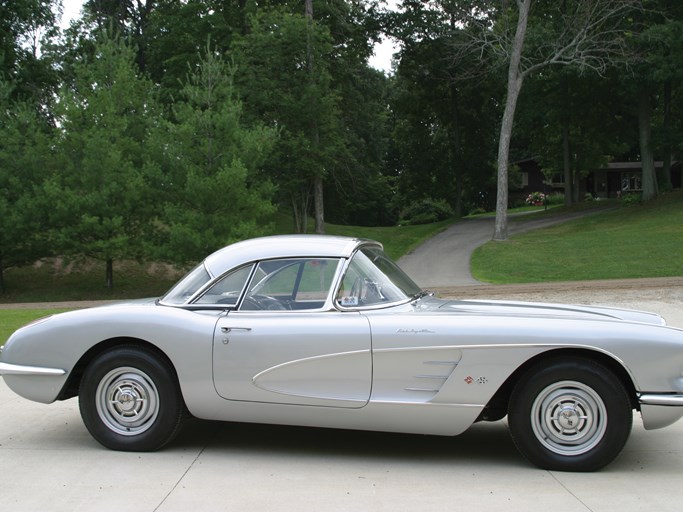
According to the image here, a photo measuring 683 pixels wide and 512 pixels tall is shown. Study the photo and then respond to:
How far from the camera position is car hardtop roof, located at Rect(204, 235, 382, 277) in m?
5.09

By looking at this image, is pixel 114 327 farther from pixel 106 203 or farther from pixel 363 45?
pixel 363 45

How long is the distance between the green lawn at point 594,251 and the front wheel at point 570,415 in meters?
17.8

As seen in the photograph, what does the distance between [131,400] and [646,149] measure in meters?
38.5

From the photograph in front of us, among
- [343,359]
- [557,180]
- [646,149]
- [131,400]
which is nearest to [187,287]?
[131,400]

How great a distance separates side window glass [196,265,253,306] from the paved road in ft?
51.5

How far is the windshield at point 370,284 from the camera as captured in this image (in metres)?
4.87

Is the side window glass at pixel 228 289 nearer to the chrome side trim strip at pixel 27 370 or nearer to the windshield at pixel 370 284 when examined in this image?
the windshield at pixel 370 284

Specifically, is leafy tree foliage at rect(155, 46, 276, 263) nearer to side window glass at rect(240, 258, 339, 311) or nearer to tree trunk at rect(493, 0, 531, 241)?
tree trunk at rect(493, 0, 531, 241)

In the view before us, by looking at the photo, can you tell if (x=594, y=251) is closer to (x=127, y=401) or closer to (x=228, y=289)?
(x=228, y=289)

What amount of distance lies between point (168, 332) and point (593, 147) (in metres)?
51.2

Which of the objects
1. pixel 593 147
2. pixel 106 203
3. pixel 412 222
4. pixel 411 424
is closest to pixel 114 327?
pixel 411 424

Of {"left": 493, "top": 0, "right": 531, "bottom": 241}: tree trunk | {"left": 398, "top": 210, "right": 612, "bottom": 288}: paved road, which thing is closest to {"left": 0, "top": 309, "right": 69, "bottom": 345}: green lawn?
{"left": 398, "top": 210, "right": 612, "bottom": 288}: paved road

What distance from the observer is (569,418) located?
4371mm

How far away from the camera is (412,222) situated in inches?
2391
